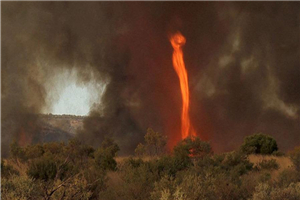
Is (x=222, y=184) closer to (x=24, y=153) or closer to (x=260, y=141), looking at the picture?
(x=260, y=141)

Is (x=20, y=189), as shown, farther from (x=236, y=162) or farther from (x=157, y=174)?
(x=236, y=162)

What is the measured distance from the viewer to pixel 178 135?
128 ft

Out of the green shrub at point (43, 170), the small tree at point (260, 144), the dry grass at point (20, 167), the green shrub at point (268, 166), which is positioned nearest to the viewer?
the green shrub at point (43, 170)

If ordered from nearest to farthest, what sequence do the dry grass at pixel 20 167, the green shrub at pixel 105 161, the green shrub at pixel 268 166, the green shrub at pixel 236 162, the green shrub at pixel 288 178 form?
the green shrub at pixel 288 178, the green shrub at pixel 236 162, the dry grass at pixel 20 167, the green shrub at pixel 268 166, the green shrub at pixel 105 161

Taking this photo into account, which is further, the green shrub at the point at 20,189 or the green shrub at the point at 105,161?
the green shrub at the point at 105,161

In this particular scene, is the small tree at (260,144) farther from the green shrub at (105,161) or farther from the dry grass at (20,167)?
the dry grass at (20,167)

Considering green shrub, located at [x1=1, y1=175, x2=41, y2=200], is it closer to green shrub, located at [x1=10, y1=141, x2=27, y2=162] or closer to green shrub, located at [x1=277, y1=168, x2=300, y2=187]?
green shrub, located at [x1=277, y1=168, x2=300, y2=187]

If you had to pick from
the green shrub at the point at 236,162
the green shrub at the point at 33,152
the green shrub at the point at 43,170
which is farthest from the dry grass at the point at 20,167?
the green shrub at the point at 236,162

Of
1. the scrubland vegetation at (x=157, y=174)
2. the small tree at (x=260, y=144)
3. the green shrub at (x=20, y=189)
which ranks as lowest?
the green shrub at (x=20, y=189)

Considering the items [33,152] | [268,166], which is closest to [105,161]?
[33,152]

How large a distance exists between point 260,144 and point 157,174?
18779mm

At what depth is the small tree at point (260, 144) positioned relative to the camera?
3114 centimetres

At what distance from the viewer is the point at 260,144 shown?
31.7m

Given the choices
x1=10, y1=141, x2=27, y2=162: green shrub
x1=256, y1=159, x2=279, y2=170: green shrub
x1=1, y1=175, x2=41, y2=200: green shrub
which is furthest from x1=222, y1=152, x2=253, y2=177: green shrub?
x1=10, y1=141, x2=27, y2=162: green shrub
